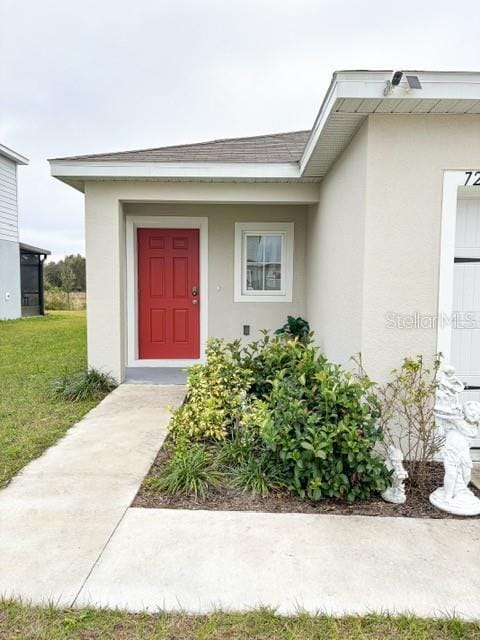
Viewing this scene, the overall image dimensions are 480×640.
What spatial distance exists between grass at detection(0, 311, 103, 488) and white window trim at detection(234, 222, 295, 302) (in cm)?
297

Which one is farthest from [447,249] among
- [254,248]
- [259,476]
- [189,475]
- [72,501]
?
[254,248]

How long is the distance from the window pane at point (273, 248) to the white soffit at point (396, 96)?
3633 mm

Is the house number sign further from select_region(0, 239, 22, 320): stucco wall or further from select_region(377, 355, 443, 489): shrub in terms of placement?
select_region(0, 239, 22, 320): stucco wall

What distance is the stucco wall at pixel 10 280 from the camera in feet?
55.3

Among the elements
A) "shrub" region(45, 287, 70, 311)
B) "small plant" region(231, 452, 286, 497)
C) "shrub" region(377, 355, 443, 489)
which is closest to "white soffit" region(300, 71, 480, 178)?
"shrub" region(377, 355, 443, 489)

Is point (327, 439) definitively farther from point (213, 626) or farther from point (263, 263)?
point (263, 263)

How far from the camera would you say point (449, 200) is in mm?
3648

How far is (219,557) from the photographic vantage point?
2.46 meters

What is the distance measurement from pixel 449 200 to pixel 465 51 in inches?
397

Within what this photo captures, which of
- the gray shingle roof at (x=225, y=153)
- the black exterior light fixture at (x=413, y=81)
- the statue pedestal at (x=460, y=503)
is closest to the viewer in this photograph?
the statue pedestal at (x=460, y=503)

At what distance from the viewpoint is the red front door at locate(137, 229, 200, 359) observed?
24.3 feet

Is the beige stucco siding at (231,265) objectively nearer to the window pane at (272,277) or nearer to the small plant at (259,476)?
the window pane at (272,277)

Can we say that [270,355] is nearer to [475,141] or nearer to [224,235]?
[475,141]

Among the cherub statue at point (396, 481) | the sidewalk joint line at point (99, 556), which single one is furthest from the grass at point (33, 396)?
the cherub statue at point (396, 481)
